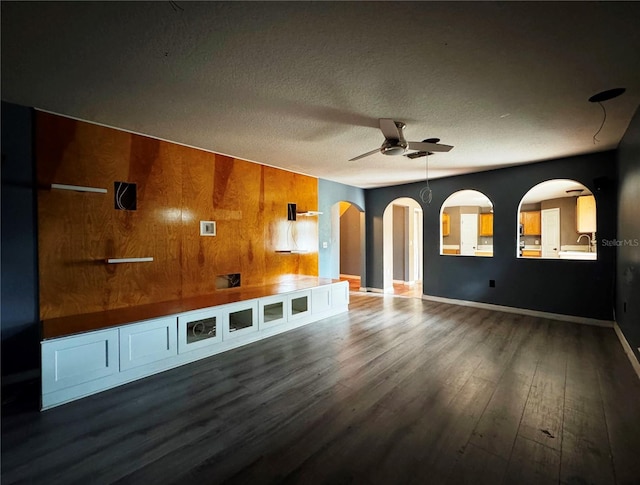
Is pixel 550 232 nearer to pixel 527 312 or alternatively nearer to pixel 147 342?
pixel 527 312

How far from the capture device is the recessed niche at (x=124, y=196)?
3.25m

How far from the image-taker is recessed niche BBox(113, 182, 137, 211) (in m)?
3.25

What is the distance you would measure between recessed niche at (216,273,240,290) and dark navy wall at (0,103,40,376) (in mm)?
1951

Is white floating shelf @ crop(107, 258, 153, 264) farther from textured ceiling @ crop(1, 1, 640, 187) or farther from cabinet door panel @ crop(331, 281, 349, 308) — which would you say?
cabinet door panel @ crop(331, 281, 349, 308)

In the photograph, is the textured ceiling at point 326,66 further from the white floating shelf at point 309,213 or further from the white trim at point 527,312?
the white trim at point 527,312

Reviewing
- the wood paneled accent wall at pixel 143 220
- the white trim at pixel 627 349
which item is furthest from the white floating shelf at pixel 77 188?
the white trim at pixel 627 349

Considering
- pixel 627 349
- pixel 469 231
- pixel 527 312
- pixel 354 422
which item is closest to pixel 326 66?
pixel 354 422

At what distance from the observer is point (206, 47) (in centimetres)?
187

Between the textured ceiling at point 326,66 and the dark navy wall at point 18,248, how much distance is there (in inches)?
13.0

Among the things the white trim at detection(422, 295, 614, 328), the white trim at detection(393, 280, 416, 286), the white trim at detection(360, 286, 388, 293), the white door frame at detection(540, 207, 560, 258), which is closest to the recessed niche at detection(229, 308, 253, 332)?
the white trim at detection(422, 295, 614, 328)

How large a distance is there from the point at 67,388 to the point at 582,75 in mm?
4794

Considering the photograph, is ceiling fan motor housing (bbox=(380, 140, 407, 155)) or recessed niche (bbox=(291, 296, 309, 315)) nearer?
ceiling fan motor housing (bbox=(380, 140, 407, 155))

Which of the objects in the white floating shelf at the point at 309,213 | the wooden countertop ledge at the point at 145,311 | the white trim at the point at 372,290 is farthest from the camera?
the white trim at the point at 372,290

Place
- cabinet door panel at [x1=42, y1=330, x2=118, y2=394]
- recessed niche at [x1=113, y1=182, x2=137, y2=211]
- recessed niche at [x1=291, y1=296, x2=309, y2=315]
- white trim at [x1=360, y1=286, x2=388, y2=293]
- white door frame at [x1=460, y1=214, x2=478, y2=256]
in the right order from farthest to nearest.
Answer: white door frame at [x1=460, y1=214, x2=478, y2=256]
white trim at [x1=360, y1=286, x2=388, y2=293]
recessed niche at [x1=291, y1=296, x2=309, y2=315]
recessed niche at [x1=113, y1=182, x2=137, y2=211]
cabinet door panel at [x1=42, y1=330, x2=118, y2=394]
